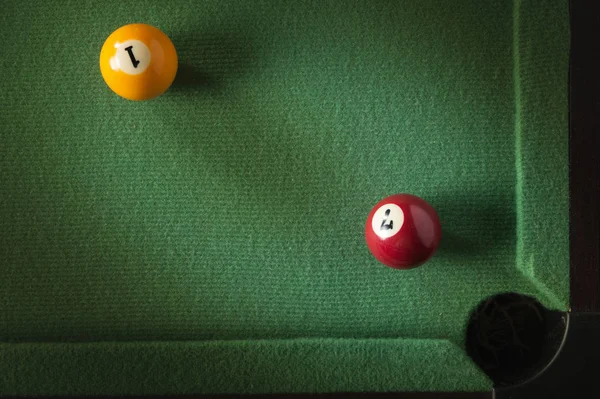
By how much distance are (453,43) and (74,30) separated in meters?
0.95

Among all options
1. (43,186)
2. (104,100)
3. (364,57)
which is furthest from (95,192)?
(364,57)

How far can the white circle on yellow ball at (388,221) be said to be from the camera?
1.25 metres

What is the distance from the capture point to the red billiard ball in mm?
1247

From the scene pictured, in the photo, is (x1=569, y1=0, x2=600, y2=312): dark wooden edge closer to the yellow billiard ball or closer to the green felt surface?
the green felt surface

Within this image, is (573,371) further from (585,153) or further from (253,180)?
(253,180)

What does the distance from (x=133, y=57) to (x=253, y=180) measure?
0.40 meters

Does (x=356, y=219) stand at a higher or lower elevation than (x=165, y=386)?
higher

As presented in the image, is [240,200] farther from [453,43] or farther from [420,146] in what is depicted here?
[453,43]

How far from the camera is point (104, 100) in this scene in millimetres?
1438

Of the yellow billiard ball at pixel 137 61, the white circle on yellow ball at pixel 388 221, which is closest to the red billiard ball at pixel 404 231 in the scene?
the white circle on yellow ball at pixel 388 221

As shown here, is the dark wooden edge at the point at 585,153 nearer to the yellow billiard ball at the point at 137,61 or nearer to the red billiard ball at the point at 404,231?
the red billiard ball at the point at 404,231

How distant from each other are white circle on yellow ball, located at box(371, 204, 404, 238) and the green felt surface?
4.9 inches

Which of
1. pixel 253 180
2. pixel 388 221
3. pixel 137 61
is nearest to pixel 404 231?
pixel 388 221

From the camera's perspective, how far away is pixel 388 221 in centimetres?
126
